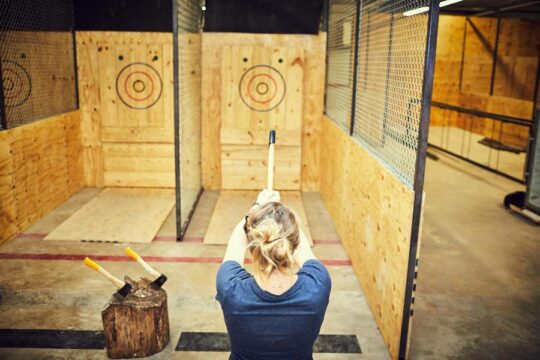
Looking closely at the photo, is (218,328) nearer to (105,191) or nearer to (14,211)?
(14,211)

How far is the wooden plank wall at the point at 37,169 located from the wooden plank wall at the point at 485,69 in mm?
9723

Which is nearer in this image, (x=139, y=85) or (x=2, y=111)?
(x=2, y=111)

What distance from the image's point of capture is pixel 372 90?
15.6 feet

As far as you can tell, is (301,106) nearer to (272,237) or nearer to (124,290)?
(124,290)

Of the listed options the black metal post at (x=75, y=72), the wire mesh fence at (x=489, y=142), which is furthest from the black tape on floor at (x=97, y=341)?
the wire mesh fence at (x=489, y=142)

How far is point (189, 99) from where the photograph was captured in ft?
20.5

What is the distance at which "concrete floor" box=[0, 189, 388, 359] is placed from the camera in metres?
3.69

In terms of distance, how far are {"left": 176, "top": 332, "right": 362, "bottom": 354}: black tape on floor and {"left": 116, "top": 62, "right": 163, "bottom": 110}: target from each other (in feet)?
14.1

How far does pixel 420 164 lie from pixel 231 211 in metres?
3.79

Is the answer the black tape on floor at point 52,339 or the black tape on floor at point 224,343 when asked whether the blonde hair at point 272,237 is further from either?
the black tape on floor at point 52,339

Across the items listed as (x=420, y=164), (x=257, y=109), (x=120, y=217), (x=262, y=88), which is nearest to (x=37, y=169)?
(x=120, y=217)

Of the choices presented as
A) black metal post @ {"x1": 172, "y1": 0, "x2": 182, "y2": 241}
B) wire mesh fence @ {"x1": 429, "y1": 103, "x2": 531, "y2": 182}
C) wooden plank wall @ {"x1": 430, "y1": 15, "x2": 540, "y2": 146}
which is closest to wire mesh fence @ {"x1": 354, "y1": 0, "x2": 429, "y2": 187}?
black metal post @ {"x1": 172, "y1": 0, "x2": 182, "y2": 241}

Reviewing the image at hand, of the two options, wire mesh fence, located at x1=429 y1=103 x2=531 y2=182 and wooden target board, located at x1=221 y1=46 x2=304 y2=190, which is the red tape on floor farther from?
wire mesh fence, located at x1=429 y1=103 x2=531 y2=182

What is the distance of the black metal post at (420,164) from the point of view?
286 cm
